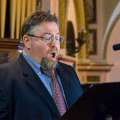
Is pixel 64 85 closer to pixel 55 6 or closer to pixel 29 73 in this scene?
pixel 29 73

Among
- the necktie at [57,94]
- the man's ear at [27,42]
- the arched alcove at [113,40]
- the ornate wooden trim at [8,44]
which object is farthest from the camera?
the arched alcove at [113,40]

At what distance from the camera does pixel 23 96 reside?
7.81 feet

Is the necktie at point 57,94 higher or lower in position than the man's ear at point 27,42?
lower

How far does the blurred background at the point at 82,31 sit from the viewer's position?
4.65 m

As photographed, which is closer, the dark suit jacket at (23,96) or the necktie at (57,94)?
the dark suit jacket at (23,96)

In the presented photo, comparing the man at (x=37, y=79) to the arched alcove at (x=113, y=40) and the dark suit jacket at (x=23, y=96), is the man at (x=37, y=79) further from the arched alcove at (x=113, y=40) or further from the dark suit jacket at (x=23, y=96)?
the arched alcove at (x=113, y=40)

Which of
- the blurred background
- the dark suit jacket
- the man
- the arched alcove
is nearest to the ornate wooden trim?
the blurred background

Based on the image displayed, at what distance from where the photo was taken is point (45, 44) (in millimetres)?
2516

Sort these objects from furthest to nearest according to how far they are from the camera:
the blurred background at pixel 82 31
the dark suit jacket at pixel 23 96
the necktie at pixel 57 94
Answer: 1. the blurred background at pixel 82 31
2. the necktie at pixel 57 94
3. the dark suit jacket at pixel 23 96

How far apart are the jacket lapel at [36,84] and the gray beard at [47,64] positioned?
2.7 inches

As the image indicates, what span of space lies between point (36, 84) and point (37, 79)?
4 centimetres

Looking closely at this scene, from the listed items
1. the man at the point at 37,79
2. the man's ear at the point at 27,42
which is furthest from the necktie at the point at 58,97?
the man's ear at the point at 27,42

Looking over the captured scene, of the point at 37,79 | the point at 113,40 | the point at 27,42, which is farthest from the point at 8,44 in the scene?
the point at 113,40

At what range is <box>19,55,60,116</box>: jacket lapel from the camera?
241cm
